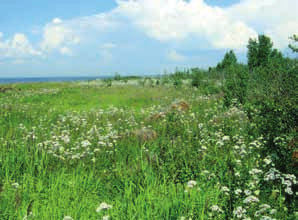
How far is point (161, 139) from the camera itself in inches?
349

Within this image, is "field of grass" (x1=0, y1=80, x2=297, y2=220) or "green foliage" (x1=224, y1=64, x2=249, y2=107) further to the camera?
"green foliage" (x1=224, y1=64, x2=249, y2=107)

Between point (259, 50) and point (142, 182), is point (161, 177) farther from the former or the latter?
point (259, 50)

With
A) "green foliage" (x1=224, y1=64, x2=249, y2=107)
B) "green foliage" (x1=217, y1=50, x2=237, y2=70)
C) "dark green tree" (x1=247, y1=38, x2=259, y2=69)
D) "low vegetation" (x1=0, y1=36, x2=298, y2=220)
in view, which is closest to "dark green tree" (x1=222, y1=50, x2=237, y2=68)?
"green foliage" (x1=217, y1=50, x2=237, y2=70)

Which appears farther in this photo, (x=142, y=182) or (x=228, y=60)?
(x=228, y=60)

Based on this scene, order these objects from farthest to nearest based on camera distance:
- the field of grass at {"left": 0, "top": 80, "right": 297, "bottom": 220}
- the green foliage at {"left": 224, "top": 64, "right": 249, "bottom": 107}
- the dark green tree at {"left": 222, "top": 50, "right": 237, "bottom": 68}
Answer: the dark green tree at {"left": 222, "top": 50, "right": 237, "bottom": 68} < the green foliage at {"left": 224, "top": 64, "right": 249, "bottom": 107} < the field of grass at {"left": 0, "top": 80, "right": 297, "bottom": 220}

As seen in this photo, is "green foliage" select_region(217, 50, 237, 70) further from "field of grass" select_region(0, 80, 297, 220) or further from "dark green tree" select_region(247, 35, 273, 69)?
"field of grass" select_region(0, 80, 297, 220)

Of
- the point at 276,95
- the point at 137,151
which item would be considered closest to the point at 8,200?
the point at 137,151

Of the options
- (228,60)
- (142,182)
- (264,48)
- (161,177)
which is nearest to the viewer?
(142,182)

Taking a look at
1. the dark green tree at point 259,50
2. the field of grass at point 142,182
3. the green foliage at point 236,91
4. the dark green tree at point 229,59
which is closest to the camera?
the field of grass at point 142,182

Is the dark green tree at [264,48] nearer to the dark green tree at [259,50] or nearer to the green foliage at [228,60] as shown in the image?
the dark green tree at [259,50]

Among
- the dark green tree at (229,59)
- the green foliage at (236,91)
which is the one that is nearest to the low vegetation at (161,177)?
the green foliage at (236,91)

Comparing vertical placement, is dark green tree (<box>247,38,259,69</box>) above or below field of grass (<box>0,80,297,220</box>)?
above

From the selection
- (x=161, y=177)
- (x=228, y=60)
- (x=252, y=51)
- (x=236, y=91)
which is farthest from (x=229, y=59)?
(x=161, y=177)

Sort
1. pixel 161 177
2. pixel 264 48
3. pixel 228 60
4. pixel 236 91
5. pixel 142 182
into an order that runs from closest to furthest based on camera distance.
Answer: pixel 142 182 → pixel 161 177 → pixel 236 91 → pixel 264 48 → pixel 228 60
